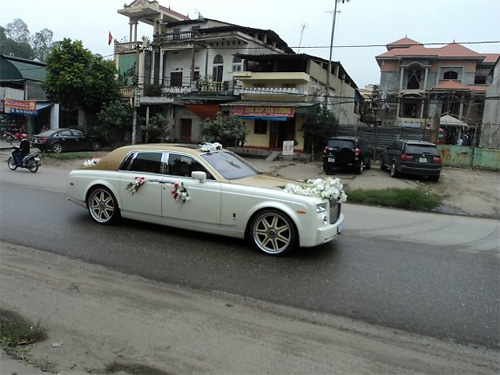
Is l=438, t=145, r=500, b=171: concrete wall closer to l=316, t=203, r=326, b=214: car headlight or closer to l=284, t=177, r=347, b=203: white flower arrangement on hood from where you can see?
l=284, t=177, r=347, b=203: white flower arrangement on hood

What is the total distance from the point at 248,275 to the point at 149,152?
2994 mm

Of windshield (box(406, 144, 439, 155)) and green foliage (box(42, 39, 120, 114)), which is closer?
windshield (box(406, 144, 439, 155))

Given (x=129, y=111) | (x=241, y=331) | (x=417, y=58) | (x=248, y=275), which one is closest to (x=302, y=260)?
(x=248, y=275)

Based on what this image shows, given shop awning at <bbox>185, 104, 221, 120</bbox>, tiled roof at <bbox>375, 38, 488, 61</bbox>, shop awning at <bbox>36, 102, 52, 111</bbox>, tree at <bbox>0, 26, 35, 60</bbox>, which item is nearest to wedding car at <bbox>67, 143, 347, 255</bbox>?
shop awning at <bbox>185, 104, 221, 120</bbox>

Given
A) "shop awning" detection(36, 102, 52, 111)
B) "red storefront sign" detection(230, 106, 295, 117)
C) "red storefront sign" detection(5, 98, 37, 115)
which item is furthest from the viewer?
"shop awning" detection(36, 102, 52, 111)

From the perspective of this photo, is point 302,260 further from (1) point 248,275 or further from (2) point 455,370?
(2) point 455,370

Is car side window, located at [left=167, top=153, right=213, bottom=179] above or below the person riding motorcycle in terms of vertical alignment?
above

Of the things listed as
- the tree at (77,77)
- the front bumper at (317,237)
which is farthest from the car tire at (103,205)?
the tree at (77,77)

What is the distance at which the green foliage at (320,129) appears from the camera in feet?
84.7

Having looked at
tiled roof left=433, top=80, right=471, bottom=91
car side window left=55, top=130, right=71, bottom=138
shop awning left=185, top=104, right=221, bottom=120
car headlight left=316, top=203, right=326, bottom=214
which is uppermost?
tiled roof left=433, top=80, right=471, bottom=91

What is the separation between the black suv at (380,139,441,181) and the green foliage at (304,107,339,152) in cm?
878

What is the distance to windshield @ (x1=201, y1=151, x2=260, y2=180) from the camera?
642cm

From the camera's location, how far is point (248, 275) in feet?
16.8

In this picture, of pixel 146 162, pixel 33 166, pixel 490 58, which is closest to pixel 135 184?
pixel 146 162
